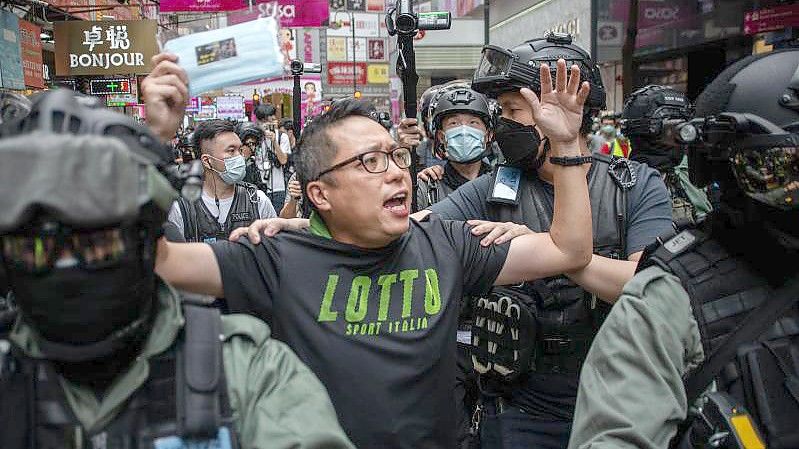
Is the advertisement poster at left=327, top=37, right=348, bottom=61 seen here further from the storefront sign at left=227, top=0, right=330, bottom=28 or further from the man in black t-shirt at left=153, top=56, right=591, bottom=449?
the man in black t-shirt at left=153, top=56, right=591, bottom=449

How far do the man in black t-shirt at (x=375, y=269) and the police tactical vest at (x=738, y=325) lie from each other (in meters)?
0.67

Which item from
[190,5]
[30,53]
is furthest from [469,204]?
[30,53]

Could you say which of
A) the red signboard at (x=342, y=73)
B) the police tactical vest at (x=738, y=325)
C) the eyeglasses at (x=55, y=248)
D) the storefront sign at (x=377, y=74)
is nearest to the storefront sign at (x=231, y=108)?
the police tactical vest at (x=738, y=325)

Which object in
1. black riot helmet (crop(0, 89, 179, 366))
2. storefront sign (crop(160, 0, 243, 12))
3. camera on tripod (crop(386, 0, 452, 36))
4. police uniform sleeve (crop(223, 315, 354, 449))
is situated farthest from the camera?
storefront sign (crop(160, 0, 243, 12))

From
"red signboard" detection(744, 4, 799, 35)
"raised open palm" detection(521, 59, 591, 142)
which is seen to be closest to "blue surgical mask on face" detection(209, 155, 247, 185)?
"raised open palm" detection(521, 59, 591, 142)

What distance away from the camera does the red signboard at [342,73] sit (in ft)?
179

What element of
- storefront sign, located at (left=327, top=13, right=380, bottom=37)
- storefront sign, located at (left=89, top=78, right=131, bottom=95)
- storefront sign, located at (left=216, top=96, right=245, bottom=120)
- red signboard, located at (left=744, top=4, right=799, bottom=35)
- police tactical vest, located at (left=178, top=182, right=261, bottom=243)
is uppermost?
storefront sign, located at (left=327, top=13, right=380, bottom=37)

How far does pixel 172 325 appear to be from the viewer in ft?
5.35

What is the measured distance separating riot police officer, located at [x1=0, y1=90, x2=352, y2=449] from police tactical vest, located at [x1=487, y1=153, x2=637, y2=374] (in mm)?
1563

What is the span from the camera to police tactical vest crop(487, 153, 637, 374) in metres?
3.06

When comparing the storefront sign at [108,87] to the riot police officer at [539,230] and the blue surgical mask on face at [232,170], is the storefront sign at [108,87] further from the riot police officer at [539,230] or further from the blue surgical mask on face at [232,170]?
the riot police officer at [539,230]

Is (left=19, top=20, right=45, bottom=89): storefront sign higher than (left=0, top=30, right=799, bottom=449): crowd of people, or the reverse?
(left=19, top=20, right=45, bottom=89): storefront sign

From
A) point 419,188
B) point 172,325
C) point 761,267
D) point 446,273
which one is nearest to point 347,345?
point 446,273

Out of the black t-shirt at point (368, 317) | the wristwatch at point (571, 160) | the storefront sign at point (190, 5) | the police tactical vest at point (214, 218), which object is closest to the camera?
the black t-shirt at point (368, 317)
